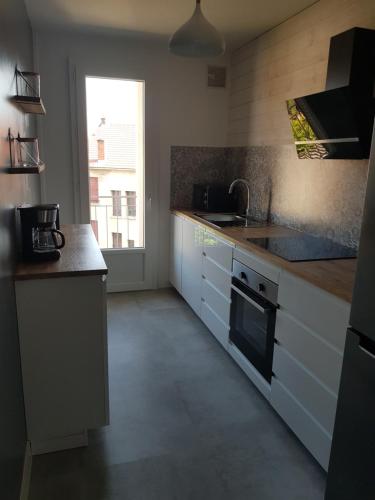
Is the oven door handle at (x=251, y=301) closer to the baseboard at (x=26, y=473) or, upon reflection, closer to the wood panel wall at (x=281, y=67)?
the wood panel wall at (x=281, y=67)

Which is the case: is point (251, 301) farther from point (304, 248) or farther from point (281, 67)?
point (281, 67)

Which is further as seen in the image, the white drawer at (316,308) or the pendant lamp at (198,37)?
the pendant lamp at (198,37)

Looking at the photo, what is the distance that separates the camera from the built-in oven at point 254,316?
2.19 metres

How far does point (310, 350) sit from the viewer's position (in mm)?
1828

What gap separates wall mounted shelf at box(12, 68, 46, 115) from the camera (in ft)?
6.48

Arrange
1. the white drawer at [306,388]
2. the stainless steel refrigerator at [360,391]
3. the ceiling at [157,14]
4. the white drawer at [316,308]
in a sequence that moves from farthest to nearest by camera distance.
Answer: the ceiling at [157,14], the white drawer at [306,388], the white drawer at [316,308], the stainless steel refrigerator at [360,391]

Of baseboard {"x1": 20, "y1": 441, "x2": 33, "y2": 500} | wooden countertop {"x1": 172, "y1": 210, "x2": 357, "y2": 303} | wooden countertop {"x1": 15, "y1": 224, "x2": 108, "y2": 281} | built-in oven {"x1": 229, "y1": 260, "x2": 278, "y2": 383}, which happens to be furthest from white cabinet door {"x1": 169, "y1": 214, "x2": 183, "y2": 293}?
baseboard {"x1": 20, "y1": 441, "x2": 33, "y2": 500}

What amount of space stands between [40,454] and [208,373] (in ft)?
3.80

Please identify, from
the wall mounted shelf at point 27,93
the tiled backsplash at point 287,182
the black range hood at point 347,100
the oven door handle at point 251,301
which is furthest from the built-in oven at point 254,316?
the wall mounted shelf at point 27,93

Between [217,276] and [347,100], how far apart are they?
4.90ft

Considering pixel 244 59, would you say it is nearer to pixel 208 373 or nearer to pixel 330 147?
pixel 330 147

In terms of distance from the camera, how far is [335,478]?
1489mm

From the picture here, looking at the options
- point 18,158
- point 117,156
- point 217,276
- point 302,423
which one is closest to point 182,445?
point 302,423

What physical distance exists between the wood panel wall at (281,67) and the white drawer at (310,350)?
60.9 inches
